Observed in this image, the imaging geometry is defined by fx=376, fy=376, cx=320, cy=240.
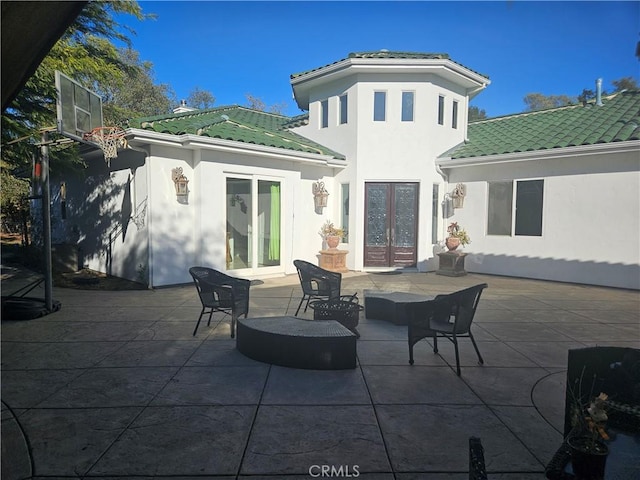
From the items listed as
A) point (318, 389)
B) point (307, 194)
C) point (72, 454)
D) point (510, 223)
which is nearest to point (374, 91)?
point (307, 194)

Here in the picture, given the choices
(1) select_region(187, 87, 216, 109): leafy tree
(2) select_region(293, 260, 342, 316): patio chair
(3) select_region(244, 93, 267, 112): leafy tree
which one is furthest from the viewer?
(3) select_region(244, 93, 267, 112): leafy tree

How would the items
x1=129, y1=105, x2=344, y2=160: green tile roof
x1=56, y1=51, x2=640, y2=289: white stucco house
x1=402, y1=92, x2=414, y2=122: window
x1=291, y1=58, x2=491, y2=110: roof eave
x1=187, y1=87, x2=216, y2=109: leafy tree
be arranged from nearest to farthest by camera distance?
1. x1=129, y1=105, x2=344, y2=160: green tile roof
2. x1=56, y1=51, x2=640, y2=289: white stucco house
3. x1=291, y1=58, x2=491, y2=110: roof eave
4. x1=402, y1=92, x2=414, y2=122: window
5. x1=187, y1=87, x2=216, y2=109: leafy tree

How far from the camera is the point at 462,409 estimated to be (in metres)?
3.22

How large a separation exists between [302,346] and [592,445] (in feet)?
8.53

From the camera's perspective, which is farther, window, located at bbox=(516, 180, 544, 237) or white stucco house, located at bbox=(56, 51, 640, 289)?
window, located at bbox=(516, 180, 544, 237)

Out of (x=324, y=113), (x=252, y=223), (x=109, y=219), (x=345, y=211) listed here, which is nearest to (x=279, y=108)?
(x=324, y=113)

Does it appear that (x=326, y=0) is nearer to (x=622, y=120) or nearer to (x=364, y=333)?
(x=364, y=333)

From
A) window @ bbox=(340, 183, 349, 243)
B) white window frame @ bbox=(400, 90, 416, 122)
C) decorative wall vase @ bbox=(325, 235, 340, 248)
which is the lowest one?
decorative wall vase @ bbox=(325, 235, 340, 248)

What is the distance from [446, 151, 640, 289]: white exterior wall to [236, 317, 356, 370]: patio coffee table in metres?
8.04

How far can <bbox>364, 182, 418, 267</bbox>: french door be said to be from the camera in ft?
37.0

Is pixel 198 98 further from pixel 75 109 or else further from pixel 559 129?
pixel 559 129

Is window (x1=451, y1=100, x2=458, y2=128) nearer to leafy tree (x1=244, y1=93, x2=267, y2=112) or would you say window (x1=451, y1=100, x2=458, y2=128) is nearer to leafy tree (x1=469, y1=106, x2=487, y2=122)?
leafy tree (x1=469, y1=106, x2=487, y2=122)

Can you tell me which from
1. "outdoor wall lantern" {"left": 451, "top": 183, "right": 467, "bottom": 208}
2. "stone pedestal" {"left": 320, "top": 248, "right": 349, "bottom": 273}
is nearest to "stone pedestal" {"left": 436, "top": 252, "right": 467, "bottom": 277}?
"outdoor wall lantern" {"left": 451, "top": 183, "right": 467, "bottom": 208}

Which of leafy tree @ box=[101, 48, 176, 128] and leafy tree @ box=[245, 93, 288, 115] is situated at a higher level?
leafy tree @ box=[245, 93, 288, 115]
